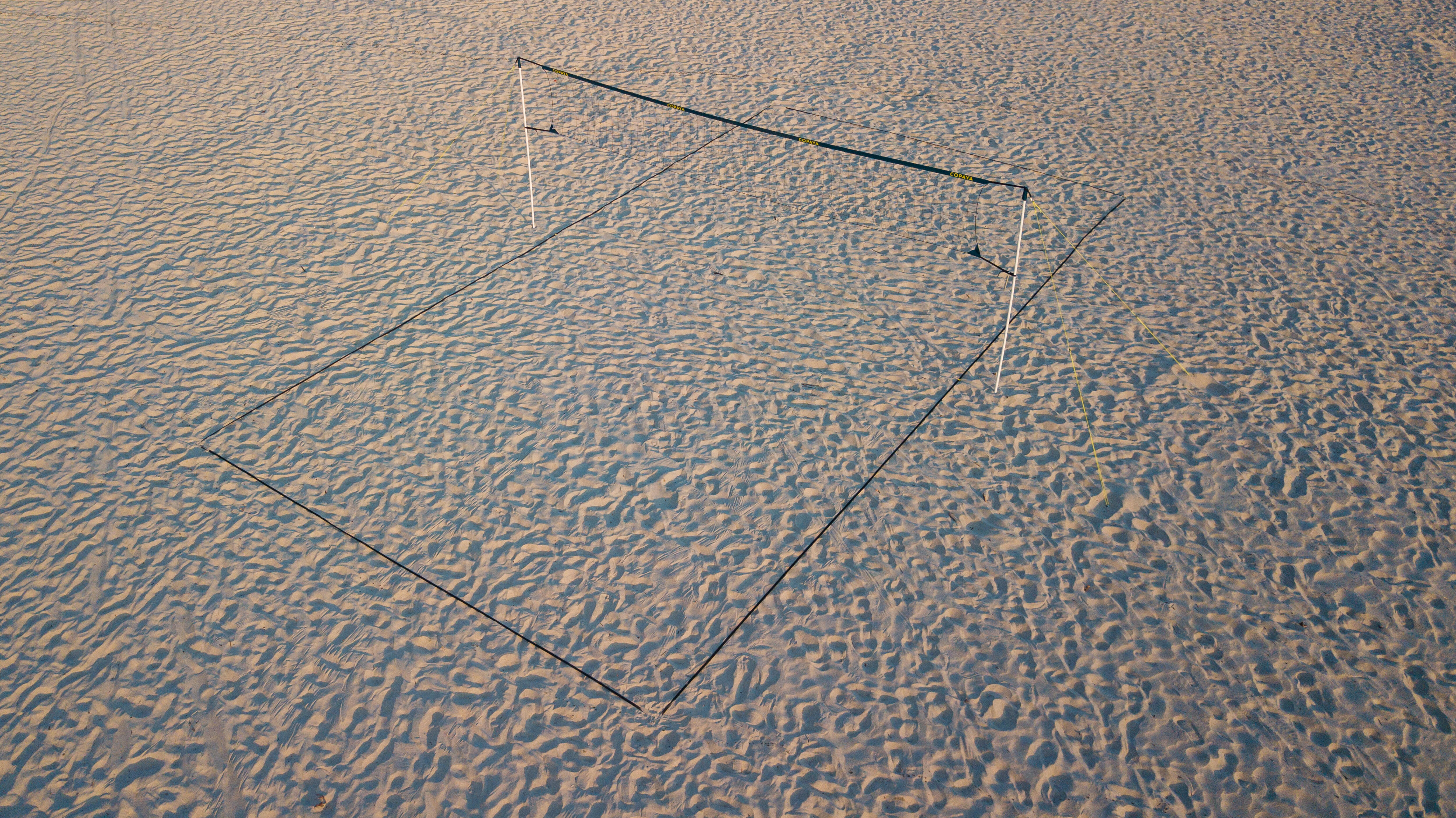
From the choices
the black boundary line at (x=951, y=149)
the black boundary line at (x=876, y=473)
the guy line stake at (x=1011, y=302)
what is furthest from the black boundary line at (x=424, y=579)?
the black boundary line at (x=951, y=149)

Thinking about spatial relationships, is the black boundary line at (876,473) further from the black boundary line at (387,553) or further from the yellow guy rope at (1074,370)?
the black boundary line at (387,553)

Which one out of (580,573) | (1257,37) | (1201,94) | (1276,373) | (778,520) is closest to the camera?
(580,573)

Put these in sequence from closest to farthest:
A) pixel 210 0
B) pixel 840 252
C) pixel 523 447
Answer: pixel 523 447 → pixel 840 252 → pixel 210 0

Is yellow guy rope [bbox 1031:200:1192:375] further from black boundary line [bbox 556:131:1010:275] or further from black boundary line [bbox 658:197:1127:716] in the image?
black boundary line [bbox 556:131:1010:275]

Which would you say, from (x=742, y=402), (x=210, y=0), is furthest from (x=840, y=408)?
(x=210, y=0)

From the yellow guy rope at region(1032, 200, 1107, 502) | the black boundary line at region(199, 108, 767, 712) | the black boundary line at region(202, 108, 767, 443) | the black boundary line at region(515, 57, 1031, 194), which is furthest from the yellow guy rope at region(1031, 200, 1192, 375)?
the black boundary line at region(199, 108, 767, 712)

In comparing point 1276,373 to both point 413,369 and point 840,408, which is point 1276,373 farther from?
point 413,369

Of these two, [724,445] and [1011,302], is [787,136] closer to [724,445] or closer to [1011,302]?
[1011,302]
